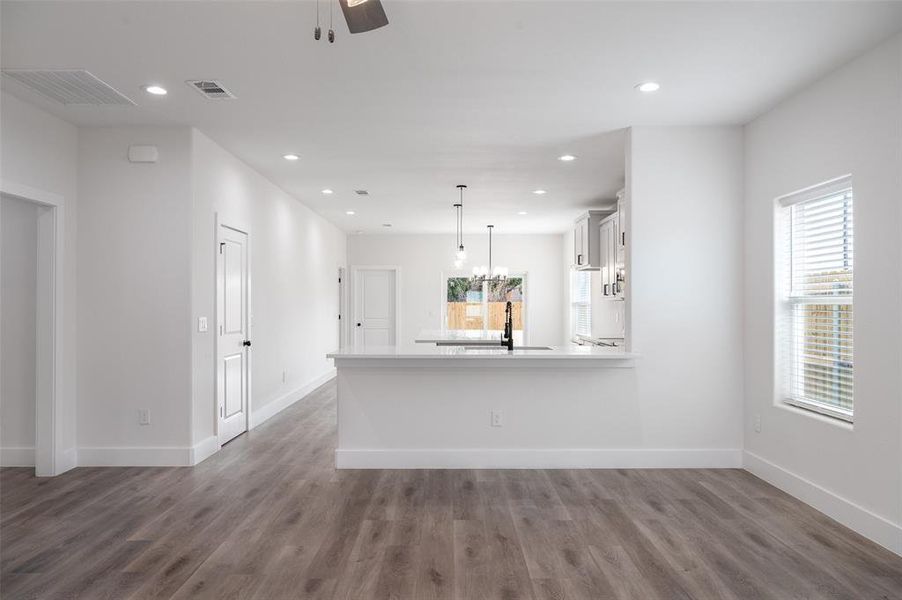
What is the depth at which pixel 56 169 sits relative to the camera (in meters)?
4.11

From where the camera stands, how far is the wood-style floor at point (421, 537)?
250 centimetres

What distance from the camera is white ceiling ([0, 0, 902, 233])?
103 inches

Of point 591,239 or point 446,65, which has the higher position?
point 446,65

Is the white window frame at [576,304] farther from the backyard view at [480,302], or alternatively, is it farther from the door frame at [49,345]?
the door frame at [49,345]

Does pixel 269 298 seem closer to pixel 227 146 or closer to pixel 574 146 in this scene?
pixel 227 146

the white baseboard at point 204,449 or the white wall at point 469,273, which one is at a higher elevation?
the white wall at point 469,273

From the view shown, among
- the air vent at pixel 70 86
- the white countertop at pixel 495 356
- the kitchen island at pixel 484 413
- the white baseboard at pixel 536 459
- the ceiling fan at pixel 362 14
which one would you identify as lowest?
the white baseboard at pixel 536 459

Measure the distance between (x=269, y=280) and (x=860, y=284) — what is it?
5.27m

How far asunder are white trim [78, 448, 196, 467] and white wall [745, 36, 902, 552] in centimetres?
440

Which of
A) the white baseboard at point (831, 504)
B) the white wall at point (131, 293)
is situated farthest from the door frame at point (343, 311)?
the white baseboard at point (831, 504)

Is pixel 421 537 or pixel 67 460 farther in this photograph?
pixel 67 460

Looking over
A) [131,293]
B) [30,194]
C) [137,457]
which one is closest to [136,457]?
[137,457]

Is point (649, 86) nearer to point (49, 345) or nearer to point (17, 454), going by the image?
point (49, 345)

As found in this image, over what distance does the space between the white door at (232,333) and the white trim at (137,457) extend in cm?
53
